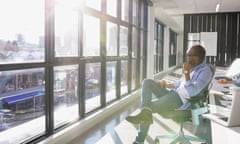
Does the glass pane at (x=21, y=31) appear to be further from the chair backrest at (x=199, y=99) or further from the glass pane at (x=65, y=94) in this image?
the chair backrest at (x=199, y=99)

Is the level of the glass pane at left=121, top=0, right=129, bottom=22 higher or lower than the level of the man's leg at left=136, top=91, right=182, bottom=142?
higher

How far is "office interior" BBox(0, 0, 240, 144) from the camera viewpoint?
8.93ft

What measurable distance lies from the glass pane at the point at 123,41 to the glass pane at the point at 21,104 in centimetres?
336

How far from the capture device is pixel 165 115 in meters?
2.96

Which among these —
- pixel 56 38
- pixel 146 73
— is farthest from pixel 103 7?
pixel 146 73

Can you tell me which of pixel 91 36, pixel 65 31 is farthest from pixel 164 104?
pixel 91 36

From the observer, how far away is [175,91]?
320cm

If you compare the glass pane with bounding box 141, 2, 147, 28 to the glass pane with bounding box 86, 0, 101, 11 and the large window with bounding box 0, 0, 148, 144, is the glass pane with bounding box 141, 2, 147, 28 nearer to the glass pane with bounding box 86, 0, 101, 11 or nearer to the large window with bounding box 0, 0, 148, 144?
the large window with bounding box 0, 0, 148, 144

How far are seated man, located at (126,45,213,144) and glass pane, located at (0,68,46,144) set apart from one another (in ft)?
3.54

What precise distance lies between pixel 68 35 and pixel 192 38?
8.83m

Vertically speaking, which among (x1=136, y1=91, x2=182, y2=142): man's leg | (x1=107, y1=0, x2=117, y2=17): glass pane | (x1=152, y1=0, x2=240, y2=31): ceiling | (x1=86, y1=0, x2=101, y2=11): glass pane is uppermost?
(x1=152, y1=0, x2=240, y2=31): ceiling

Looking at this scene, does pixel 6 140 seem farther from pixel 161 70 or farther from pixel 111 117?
pixel 161 70

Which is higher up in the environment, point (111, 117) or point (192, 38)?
point (192, 38)

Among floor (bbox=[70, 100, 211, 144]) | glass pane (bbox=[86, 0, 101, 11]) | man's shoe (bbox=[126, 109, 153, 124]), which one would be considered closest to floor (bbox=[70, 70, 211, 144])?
floor (bbox=[70, 100, 211, 144])
